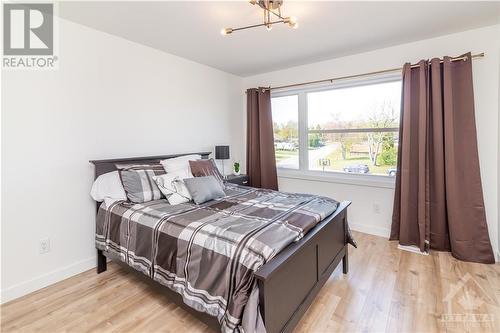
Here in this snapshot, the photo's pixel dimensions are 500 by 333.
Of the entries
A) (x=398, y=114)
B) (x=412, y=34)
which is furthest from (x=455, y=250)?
(x=412, y=34)

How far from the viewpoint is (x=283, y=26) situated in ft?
8.02

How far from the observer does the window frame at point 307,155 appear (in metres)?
3.16

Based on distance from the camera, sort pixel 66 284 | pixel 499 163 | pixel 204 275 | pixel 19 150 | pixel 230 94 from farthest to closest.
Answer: pixel 230 94
pixel 499 163
pixel 66 284
pixel 19 150
pixel 204 275

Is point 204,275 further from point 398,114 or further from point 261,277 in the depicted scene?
point 398,114

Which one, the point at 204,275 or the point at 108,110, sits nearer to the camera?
the point at 204,275

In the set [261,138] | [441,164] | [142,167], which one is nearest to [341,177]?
[441,164]

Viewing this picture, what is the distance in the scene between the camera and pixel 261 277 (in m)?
1.23

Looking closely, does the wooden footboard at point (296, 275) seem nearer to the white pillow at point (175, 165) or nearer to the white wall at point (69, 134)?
the white pillow at point (175, 165)

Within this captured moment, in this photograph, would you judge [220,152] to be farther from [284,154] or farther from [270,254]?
[270,254]

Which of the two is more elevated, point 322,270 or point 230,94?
point 230,94

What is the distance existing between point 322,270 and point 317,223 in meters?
0.38

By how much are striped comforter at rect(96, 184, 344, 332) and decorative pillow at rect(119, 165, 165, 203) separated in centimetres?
9

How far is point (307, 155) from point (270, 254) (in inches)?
106

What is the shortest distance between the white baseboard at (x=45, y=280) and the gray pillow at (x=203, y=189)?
1251 millimetres
